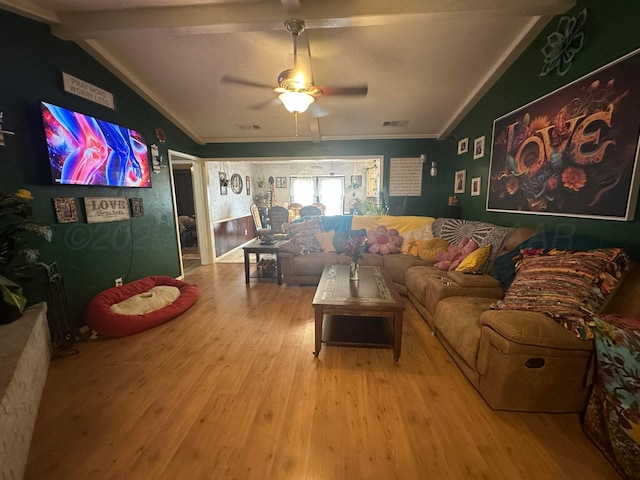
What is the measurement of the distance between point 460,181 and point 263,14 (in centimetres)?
349

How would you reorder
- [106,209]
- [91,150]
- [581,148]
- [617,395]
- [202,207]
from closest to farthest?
[617,395], [581,148], [91,150], [106,209], [202,207]

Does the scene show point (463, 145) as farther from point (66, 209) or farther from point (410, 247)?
point (66, 209)

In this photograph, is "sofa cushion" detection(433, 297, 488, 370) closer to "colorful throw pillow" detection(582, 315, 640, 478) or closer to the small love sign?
"colorful throw pillow" detection(582, 315, 640, 478)

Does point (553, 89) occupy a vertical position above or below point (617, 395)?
above

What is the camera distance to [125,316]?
7.89ft

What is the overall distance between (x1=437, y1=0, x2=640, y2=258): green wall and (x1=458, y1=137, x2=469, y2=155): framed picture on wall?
0.22 feet

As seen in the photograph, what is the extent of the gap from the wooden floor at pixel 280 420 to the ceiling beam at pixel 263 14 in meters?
2.71

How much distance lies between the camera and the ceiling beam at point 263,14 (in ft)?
6.61

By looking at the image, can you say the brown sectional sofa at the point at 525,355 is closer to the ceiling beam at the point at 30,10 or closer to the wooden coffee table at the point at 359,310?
the wooden coffee table at the point at 359,310

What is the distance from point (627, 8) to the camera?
1.67 meters

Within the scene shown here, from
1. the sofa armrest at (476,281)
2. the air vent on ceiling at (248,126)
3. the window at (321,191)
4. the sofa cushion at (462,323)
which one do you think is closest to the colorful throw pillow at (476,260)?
the sofa armrest at (476,281)

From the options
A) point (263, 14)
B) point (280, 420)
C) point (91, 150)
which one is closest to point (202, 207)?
point (91, 150)

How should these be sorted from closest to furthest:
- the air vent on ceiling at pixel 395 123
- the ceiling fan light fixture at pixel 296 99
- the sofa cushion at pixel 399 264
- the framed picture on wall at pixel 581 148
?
1. the framed picture on wall at pixel 581 148
2. the ceiling fan light fixture at pixel 296 99
3. the sofa cushion at pixel 399 264
4. the air vent on ceiling at pixel 395 123

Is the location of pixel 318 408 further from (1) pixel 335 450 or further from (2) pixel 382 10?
(2) pixel 382 10
